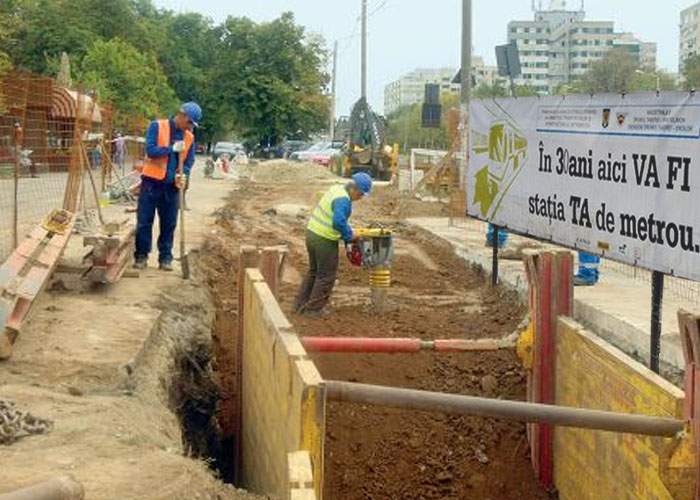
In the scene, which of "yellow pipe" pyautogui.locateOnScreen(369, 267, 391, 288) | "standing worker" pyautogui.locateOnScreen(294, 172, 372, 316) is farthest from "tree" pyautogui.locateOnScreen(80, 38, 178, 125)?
"standing worker" pyautogui.locateOnScreen(294, 172, 372, 316)

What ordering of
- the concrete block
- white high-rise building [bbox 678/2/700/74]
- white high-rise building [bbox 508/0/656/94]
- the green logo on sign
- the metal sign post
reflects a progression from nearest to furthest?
the concrete block → the metal sign post → the green logo on sign → white high-rise building [bbox 678/2/700/74] → white high-rise building [bbox 508/0/656/94]

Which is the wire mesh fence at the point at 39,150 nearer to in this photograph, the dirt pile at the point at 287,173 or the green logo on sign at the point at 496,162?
the green logo on sign at the point at 496,162

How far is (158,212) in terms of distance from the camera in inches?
462

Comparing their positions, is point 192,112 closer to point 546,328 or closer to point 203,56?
point 546,328

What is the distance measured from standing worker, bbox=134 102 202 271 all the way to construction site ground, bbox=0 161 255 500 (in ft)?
1.54

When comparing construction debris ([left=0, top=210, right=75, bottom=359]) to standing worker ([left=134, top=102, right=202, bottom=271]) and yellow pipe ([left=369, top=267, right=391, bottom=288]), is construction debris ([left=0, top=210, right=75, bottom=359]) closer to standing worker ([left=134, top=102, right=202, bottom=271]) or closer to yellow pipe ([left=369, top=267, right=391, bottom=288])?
standing worker ([left=134, top=102, right=202, bottom=271])

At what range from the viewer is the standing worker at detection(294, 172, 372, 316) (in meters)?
11.0

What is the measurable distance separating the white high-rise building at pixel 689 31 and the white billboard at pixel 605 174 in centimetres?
12424

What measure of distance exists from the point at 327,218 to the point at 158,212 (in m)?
1.95

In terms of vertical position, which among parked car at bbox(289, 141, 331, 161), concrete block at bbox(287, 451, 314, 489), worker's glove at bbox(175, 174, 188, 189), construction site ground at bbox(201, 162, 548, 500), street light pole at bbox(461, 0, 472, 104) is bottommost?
construction site ground at bbox(201, 162, 548, 500)

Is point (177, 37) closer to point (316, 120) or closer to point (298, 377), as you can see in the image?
point (316, 120)

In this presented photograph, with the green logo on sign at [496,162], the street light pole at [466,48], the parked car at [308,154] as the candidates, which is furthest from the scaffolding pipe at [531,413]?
the parked car at [308,154]

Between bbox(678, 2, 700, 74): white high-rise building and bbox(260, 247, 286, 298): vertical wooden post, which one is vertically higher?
bbox(678, 2, 700, 74): white high-rise building

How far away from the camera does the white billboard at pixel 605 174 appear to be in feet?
23.0
